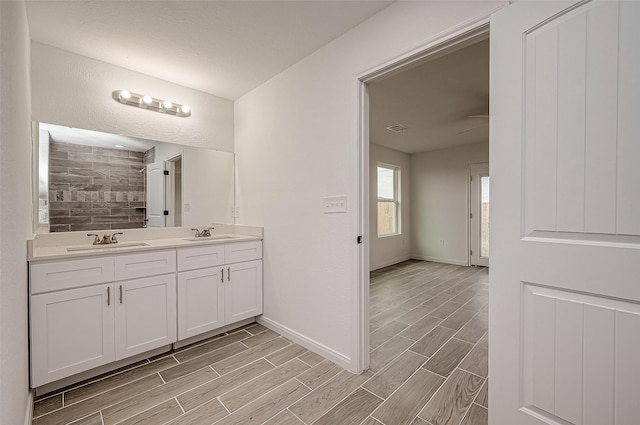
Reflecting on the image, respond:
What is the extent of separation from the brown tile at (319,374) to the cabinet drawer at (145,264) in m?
1.35

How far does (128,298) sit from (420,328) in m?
2.56

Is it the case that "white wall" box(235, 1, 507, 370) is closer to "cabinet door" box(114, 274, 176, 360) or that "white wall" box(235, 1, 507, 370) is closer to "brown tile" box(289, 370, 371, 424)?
"brown tile" box(289, 370, 371, 424)

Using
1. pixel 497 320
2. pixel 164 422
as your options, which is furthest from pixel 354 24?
pixel 164 422

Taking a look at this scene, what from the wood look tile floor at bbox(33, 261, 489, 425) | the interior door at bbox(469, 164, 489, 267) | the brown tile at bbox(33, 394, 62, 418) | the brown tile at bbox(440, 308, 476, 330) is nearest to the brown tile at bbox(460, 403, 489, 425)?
the wood look tile floor at bbox(33, 261, 489, 425)

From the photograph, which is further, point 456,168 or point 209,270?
point 456,168

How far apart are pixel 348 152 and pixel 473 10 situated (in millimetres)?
1018

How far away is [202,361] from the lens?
2107mm

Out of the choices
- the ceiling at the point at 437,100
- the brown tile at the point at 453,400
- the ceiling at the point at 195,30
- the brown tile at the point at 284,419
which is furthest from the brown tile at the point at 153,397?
the ceiling at the point at 437,100

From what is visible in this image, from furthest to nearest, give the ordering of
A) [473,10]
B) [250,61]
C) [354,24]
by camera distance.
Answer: [250,61]
[354,24]
[473,10]

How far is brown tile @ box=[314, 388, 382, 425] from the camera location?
1.49 metres

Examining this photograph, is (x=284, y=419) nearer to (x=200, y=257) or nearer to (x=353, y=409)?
(x=353, y=409)

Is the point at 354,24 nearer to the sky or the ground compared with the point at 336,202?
nearer to the sky

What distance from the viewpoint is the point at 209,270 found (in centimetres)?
243

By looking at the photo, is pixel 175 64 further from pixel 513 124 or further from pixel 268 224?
pixel 513 124
